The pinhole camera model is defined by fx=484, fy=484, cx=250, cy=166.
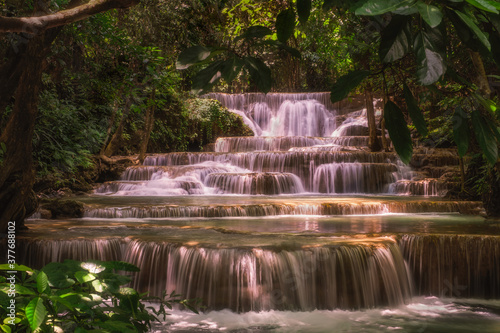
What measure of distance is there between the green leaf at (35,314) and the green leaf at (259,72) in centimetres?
87

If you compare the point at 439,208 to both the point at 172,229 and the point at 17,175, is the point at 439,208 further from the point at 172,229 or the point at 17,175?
the point at 17,175

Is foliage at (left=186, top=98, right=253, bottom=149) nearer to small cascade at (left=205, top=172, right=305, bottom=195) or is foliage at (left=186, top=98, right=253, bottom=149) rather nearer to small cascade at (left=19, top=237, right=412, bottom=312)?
small cascade at (left=205, top=172, right=305, bottom=195)

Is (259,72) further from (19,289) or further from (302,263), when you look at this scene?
(302,263)

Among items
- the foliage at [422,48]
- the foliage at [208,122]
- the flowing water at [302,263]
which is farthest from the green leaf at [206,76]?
the foliage at [208,122]

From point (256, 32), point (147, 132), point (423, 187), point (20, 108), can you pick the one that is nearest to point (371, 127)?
point (423, 187)

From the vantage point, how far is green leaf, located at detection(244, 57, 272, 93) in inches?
46.1

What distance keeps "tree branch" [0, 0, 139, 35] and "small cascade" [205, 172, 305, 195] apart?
37.6ft

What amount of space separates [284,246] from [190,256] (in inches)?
48.0

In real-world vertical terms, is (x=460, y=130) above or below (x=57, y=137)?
below

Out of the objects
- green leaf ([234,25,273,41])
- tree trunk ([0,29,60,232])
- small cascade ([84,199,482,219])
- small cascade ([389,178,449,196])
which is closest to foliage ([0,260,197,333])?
green leaf ([234,25,273,41])

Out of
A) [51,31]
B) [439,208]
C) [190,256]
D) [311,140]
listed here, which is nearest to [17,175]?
[51,31]

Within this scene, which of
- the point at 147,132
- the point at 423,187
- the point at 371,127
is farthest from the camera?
the point at 371,127

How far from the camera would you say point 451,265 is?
22.3 feet

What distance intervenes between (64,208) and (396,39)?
969cm
